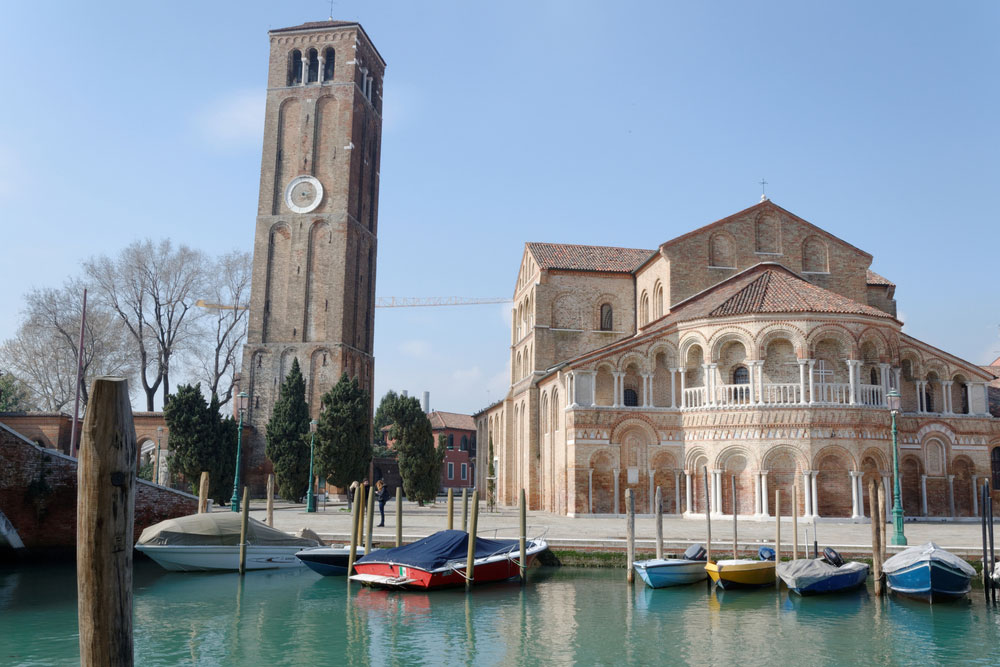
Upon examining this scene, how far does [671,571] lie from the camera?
17469 millimetres

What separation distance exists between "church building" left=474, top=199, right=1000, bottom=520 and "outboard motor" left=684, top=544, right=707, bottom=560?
8787mm

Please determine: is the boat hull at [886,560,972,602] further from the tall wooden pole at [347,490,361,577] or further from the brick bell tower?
the brick bell tower

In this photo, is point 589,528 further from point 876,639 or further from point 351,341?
point 351,341

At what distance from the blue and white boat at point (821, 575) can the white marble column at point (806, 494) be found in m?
9.01

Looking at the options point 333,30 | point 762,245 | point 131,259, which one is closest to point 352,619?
point 762,245

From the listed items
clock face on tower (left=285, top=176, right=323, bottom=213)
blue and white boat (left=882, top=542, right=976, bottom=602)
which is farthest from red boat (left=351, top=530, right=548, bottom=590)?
clock face on tower (left=285, top=176, right=323, bottom=213)

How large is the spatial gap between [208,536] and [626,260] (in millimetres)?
24008

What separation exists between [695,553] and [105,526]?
15.7 m

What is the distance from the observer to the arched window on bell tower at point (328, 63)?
151 feet

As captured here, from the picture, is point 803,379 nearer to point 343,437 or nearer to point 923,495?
point 923,495

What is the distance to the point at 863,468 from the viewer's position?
2666 centimetres

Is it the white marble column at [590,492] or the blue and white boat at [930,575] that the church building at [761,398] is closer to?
the white marble column at [590,492]

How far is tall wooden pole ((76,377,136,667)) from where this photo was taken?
4.35 m

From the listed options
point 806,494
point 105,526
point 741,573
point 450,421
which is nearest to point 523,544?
point 741,573
